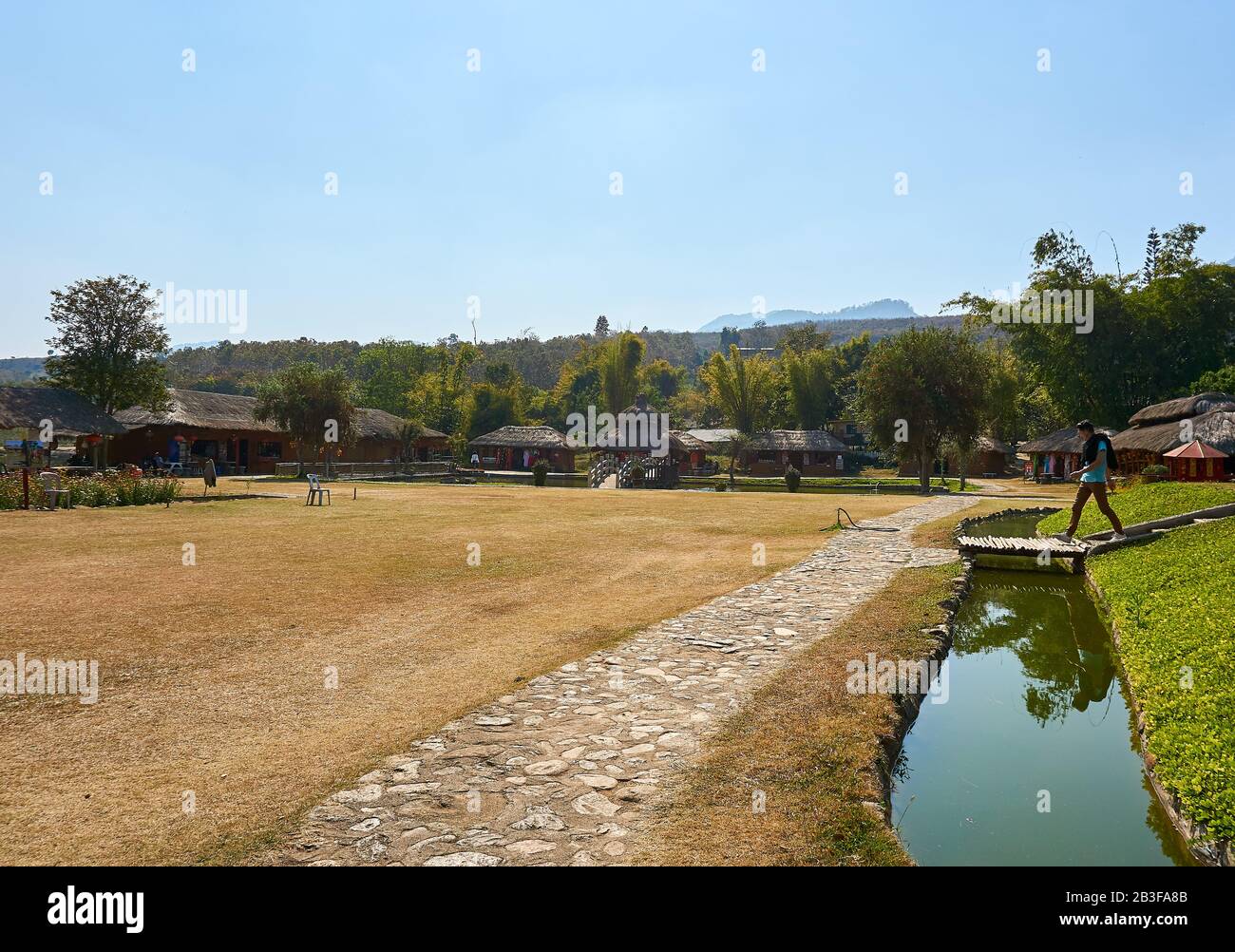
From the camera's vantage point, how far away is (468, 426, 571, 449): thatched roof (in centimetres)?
5925

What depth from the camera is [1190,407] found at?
96.9ft

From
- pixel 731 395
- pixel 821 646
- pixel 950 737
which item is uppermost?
pixel 731 395

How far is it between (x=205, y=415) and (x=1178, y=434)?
158ft

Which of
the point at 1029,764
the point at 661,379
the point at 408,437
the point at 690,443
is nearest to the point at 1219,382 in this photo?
the point at 690,443

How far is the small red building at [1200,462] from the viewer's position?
24.6m

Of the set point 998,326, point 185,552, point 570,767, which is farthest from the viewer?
point 998,326

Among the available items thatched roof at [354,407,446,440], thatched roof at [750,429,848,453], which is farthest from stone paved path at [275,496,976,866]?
thatched roof at [750,429,848,453]

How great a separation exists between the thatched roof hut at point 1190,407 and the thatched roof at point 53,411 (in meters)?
46.7

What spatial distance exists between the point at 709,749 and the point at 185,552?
11518 mm

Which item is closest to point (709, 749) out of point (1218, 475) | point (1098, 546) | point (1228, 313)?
→ point (1098, 546)

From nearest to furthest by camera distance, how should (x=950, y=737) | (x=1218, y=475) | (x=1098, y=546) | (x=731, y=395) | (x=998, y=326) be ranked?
(x=950, y=737) < (x=1098, y=546) < (x=1218, y=475) < (x=998, y=326) < (x=731, y=395)

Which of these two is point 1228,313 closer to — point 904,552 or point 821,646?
point 904,552

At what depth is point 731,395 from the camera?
75812 millimetres
